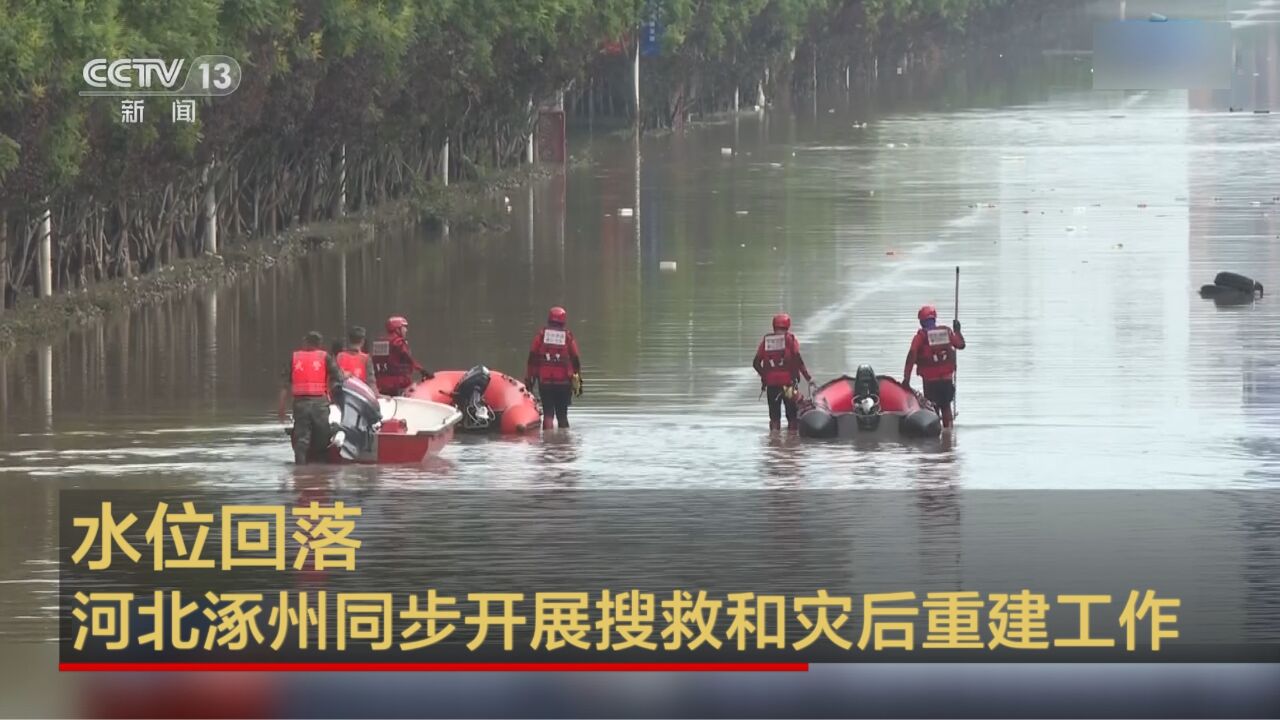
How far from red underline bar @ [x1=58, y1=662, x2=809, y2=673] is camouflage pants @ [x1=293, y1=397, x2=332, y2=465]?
9.22 metres

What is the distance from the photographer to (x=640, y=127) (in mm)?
112938

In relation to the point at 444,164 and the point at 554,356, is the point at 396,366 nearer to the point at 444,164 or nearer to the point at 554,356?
the point at 554,356

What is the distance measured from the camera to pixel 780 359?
121ft

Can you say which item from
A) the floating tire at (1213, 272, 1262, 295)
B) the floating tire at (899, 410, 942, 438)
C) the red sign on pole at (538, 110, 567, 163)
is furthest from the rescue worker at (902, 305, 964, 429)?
the red sign on pole at (538, 110, 567, 163)

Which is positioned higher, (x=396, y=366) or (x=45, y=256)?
(x=45, y=256)

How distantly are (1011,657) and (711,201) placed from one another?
5932 centimetres

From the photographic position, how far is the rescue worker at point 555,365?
36.7m

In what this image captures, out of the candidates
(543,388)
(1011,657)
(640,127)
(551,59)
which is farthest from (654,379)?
(640,127)

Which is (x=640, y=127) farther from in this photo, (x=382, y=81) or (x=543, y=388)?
(x=543, y=388)

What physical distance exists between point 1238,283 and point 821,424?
22.3 meters

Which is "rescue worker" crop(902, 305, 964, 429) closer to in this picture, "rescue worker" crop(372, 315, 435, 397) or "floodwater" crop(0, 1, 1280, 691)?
"floodwater" crop(0, 1, 1280, 691)

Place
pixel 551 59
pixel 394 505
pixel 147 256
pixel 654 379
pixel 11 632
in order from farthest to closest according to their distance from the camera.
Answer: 1. pixel 551 59
2. pixel 147 256
3. pixel 654 379
4. pixel 394 505
5. pixel 11 632

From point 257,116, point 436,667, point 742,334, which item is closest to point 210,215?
point 257,116

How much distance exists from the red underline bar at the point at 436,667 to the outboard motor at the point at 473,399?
1285cm
